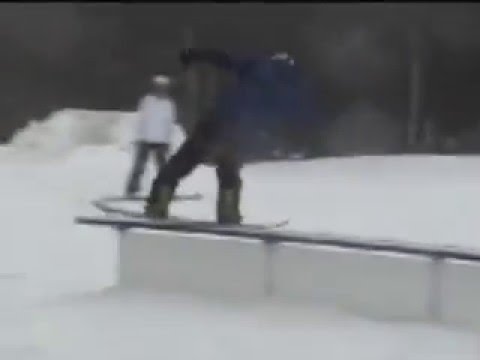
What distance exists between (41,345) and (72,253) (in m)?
3.16

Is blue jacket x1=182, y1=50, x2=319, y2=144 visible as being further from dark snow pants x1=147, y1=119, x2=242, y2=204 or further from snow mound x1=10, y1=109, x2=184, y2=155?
snow mound x1=10, y1=109, x2=184, y2=155

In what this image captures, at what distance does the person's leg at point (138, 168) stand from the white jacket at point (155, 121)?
4.1 inches

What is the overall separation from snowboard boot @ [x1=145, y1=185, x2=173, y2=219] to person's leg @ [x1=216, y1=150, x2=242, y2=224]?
0.38 meters

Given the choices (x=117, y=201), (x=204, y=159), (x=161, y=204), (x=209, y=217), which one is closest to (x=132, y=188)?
(x=117, y=201)

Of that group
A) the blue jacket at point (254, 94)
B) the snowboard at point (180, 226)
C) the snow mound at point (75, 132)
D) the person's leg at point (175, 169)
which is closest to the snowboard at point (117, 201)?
the person's leg at point (175, 169)

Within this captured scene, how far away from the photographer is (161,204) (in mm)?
7832

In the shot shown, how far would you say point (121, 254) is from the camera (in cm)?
739

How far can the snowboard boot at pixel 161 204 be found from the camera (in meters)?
7.80

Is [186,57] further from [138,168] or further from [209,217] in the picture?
[138,168]

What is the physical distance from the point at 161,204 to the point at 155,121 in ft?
17.7

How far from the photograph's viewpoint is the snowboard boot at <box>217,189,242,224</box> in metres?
7.65

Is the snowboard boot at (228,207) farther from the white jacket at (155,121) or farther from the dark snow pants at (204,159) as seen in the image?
the white jacket at (155,121)

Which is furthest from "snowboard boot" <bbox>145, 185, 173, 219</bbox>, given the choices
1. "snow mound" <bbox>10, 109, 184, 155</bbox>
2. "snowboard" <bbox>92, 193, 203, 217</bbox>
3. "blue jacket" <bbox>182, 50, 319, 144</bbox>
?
"snow mound" <bbox>10, 109, 184, 155</bbox>

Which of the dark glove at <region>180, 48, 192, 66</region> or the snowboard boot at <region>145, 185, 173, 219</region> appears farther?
the snowboard boot at <region>145, 185, 173, 219</region>
